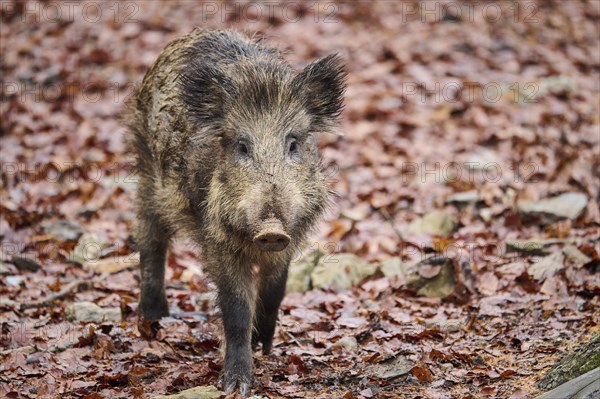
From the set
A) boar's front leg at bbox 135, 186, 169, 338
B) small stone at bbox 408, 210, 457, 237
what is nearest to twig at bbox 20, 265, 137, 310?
boar's front leg at bbox 135, 186, 169, 338

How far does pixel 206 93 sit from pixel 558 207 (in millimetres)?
4687

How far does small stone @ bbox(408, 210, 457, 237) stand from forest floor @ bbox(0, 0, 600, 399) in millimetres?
25

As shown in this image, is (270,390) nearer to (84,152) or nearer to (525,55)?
(84,152)

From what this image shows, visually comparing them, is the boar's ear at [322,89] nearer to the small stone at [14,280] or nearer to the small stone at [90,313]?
the small stone at [90,313]

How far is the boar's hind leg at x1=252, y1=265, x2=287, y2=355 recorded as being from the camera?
618 centimetres

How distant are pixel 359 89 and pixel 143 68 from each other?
384cm

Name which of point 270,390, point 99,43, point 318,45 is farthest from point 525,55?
point 270,390

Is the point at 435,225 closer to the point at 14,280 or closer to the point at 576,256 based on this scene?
the point at 576,256

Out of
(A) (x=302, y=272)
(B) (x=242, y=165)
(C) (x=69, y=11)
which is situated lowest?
(A) (x=302, y=272)

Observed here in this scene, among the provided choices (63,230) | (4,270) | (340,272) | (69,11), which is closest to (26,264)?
(4,270)

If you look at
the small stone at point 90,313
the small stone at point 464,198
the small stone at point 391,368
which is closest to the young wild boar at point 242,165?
the small stone at point 90,313

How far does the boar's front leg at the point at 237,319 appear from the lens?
539cm

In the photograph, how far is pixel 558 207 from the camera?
28.9ft

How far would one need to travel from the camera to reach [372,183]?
35.2 ft
